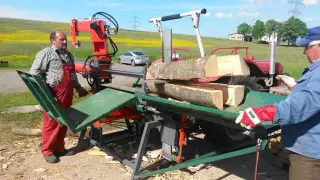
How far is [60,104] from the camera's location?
5.14 metres

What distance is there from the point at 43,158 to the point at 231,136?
3.04 m

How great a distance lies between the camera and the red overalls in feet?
16.9

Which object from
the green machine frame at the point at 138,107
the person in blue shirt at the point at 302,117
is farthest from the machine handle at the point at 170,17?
the person in blue shirt at the point at 302,117

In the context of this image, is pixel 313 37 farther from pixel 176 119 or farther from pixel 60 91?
pixel 60 91

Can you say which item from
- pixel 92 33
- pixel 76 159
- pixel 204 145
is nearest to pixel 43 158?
pixel 76 159

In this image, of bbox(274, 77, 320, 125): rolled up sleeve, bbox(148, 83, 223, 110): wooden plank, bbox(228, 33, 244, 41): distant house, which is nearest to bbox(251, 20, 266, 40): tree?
bbox(228, 33, 244, 41): distant house

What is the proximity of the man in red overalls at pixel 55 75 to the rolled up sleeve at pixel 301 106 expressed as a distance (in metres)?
3.60

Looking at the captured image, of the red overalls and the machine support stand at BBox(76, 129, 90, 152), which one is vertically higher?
the red overalls

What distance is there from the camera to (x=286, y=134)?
9.09 ft

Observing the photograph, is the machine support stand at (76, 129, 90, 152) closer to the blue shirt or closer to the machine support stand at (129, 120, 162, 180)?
the machine support stand at (129, 120, 162, 180)

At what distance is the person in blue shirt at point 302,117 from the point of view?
2416mm

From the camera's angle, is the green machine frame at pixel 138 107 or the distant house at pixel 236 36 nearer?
the green machine frame at pixel 138 107

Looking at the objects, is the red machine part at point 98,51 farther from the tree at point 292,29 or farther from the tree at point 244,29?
the tree at point 244,29

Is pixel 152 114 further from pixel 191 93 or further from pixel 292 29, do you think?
pixel 292 29
